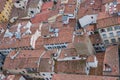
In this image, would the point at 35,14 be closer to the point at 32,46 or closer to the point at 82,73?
the point at 32,46

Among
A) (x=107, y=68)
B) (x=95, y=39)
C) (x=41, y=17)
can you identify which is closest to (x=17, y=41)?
(x=41, y=17)

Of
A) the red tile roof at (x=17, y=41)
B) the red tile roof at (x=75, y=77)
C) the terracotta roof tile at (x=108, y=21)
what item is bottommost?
the red tile roof at (x=75, y=77)

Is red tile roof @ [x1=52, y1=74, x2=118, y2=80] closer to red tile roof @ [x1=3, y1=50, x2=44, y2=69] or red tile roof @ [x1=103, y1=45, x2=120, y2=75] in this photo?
red tile roof @ [x1=103, y1=45, x2=120, y2=75]

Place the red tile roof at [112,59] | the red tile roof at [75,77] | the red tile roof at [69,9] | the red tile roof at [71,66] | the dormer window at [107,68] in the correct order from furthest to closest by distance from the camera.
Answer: the red tile roof at [69,9], the red tile roof at [71,66], the dormer window at [107,68], the red tile roof at [112,59], the red tile roof at [75,77]

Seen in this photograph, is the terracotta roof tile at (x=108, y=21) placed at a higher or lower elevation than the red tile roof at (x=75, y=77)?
higher

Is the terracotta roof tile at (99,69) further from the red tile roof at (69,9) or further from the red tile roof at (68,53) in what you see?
the red tile roof at (69,9)

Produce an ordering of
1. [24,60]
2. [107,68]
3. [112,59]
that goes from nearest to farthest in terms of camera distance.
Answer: [107,68]
[112,59]
[24,60]

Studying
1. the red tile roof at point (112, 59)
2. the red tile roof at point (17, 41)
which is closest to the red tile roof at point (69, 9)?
the red tile roof at point (17, 41)

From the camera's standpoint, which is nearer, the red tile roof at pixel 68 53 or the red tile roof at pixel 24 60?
the red tile roof at pixel 68 53

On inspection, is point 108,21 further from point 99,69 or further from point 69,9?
point 69,9
